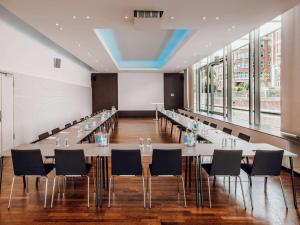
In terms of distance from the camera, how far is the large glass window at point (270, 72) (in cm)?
694

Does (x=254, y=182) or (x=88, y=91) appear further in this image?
(x=88, y=91)

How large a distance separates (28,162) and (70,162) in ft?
1.90

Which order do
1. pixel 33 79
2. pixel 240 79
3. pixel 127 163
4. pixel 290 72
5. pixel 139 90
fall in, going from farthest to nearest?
1. pixel 139 90
2. pixel 240 79
3. pixel 33 79
4. pixel 290 72
5. pixel 127 163

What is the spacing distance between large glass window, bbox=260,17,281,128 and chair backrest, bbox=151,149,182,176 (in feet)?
13.3

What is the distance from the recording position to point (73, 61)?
14.6 metres

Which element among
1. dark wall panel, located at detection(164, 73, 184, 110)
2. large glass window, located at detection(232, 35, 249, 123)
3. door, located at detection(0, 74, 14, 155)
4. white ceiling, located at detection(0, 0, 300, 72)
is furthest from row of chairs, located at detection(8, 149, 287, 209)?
dark wall panel, located at detection(164, 73, 184, 110)

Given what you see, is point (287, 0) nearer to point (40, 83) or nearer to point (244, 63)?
point (244, 63)

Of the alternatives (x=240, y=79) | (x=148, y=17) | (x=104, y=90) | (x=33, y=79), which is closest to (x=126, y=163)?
(x=148, y=17)

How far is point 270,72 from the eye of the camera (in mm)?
7363

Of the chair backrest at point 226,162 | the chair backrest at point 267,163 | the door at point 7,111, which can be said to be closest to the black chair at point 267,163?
the chair backrest at point 267,163

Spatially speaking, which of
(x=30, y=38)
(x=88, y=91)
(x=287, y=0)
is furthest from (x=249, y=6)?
(x=88, y=91)

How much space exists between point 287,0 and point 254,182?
3.26 meters

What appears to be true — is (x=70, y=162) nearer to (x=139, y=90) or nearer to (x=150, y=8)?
(x=150, y=8)

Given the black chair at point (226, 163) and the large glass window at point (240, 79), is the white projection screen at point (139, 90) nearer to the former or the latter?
the large glass window at point (240, 79)
